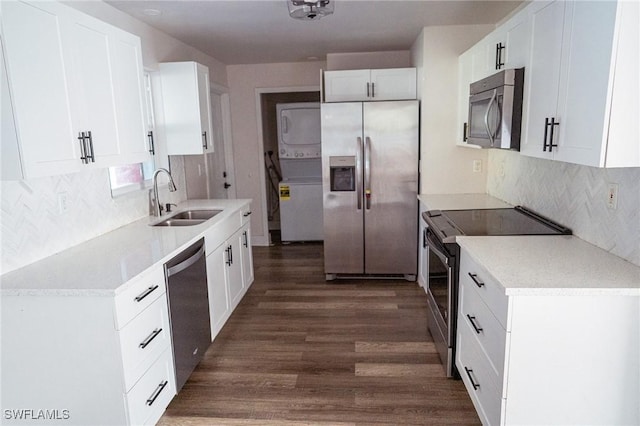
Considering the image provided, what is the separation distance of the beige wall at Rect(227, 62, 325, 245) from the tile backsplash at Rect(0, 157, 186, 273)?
2.54 m

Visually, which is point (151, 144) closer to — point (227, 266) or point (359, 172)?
point (227, 266)

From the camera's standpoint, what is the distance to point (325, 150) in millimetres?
3943

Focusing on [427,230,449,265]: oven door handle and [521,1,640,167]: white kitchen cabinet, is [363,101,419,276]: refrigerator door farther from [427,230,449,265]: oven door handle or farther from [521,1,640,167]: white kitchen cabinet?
[521,1,640,167]: white kitchen cabinet

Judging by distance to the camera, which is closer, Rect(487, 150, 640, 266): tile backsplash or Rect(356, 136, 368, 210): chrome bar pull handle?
Rect(487, 150, 640, 266): tile backsplash

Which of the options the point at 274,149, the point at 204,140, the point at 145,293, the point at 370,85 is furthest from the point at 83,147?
the point at 274,149

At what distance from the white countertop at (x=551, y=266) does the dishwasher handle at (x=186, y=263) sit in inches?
60.6

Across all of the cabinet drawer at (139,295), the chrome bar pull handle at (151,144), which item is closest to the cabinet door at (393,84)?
the chrome bar pull handle at (151,144)

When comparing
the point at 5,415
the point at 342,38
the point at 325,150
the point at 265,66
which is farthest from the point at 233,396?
the point at 265,66

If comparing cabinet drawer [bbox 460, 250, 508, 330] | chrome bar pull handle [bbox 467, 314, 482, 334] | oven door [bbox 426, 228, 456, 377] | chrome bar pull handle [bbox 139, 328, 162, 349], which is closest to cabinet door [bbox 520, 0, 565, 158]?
cabinet drawer [bbox 460, 250, 508, 330]

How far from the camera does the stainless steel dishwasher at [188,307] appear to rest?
2.26m

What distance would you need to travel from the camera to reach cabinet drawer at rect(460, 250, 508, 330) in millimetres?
1668

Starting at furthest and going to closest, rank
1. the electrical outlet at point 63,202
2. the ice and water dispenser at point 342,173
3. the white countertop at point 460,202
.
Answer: the ice and water dispenser at point 342,173 → the white countertop at point 460,202 → the electrical outlet at point 63,202

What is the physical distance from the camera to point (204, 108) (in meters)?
3.62

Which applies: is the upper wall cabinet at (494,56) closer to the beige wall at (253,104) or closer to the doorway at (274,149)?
the beige wall at (253,104)
